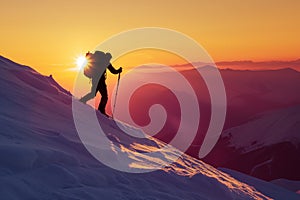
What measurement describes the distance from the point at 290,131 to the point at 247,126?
23.2 meters

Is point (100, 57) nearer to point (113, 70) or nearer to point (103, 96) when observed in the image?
point (113, 70)

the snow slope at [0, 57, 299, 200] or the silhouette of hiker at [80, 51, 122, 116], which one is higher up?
the silhouette of hiker at [80, 51, 122, 116]

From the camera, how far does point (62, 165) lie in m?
7.53

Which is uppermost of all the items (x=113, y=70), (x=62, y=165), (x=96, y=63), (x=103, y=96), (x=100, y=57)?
(x=100, y=57)

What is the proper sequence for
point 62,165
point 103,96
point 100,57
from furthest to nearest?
1. point 103,96
2. point 100,57
3. point 62,165

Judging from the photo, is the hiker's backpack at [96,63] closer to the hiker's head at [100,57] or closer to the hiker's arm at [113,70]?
the hiker's head at [100,57]

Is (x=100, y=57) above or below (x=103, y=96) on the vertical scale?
above

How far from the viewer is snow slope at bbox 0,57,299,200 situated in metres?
6.64

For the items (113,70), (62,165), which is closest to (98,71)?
(113,70)

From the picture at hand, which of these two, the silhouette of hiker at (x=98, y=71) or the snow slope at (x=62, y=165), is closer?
the snow slope at (x=62, y=165)

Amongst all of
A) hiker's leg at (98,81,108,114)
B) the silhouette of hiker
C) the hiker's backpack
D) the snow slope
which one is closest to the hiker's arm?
the silhouette of hiker

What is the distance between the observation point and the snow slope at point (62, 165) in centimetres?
664

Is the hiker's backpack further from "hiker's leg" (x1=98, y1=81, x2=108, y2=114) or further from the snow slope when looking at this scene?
the snow slope

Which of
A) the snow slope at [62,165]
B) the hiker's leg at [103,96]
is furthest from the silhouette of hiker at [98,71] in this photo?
the snow slope at [62,165]
